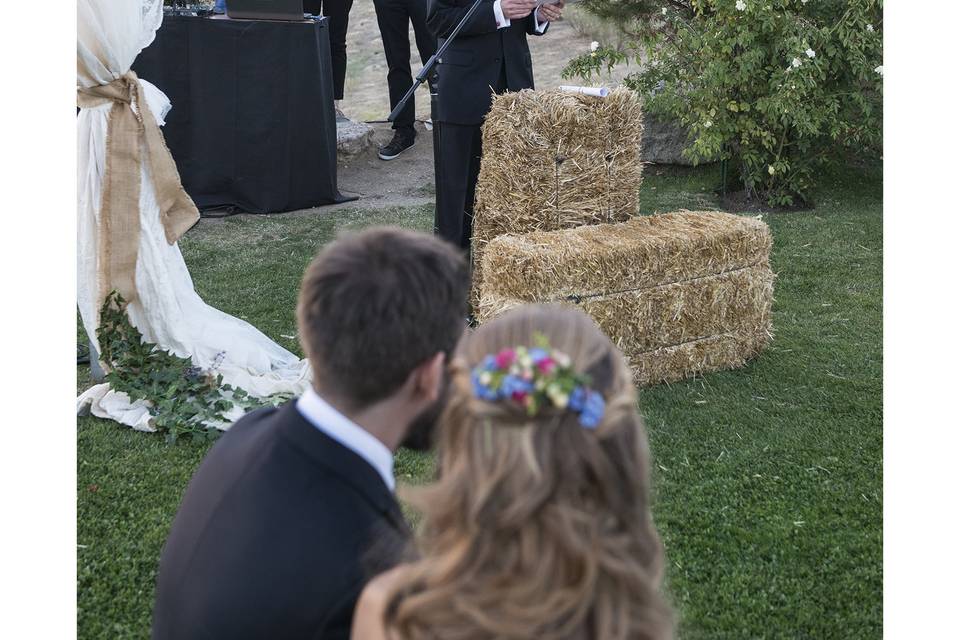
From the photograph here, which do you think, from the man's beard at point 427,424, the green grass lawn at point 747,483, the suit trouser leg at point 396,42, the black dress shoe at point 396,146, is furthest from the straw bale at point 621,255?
the black dress shoe at point 396,146

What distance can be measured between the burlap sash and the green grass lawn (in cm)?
61

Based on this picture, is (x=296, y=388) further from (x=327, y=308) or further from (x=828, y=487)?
(x=327, y=308)

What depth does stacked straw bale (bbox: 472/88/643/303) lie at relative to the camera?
4.09m

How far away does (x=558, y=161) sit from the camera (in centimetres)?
415

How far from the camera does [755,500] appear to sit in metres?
2.96

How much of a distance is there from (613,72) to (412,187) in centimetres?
291

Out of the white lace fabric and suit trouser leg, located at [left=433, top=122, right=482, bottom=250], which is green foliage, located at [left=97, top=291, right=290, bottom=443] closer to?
the white lace fabric

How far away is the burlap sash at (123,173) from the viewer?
3592mm

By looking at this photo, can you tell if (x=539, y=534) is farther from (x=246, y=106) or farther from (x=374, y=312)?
(x=246, y=106)

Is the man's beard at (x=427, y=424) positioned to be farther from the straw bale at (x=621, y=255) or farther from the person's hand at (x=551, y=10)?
the person's hand at (x=551, y=10)

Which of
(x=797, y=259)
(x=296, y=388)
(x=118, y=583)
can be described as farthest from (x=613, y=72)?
(x=118, y=583)

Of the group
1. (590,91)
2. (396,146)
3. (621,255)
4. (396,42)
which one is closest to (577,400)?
(621,255)

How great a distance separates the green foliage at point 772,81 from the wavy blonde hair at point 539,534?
211 inches

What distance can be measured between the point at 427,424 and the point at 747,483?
5.93 feet
